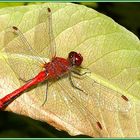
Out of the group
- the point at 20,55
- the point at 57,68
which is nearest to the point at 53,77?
the point at 57,68

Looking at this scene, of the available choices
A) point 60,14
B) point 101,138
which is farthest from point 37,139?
point 60,14

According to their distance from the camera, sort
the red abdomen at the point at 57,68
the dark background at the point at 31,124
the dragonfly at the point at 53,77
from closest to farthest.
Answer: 1. the dragonfly at the point at 53,77
2. the dark background at the point at 31,124
3. the red abdomen at the point at 57,68

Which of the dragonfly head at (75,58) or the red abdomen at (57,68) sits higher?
the dragonfly head at (75,58)

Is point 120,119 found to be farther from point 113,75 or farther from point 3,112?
point 3,112

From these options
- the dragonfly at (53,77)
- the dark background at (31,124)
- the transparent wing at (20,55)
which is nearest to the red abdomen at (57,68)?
the dragonfly at (53,77)

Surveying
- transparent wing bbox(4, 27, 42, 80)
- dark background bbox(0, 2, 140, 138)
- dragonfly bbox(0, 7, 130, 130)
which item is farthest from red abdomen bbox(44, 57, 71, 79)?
dark background bbox(0, 2, 140, 138)

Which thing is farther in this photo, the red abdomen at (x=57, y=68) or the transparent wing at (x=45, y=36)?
the red abdomen at (x=57, y=68)

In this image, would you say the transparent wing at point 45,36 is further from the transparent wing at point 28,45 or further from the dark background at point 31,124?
the dark background at point 31,124

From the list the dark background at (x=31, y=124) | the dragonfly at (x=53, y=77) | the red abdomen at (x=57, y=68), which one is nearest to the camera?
the dragonfly at (x=53, y=77)

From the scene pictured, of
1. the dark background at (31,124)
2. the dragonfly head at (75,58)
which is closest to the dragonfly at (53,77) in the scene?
the dragonfly head at (75,58)
